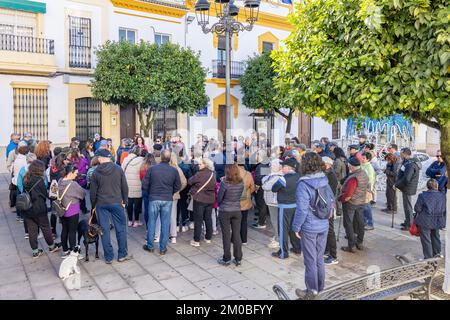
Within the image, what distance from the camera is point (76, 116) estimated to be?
1680 centimetres

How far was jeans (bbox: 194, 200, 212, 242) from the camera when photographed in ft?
23.8

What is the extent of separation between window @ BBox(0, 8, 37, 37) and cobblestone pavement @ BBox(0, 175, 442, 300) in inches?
398

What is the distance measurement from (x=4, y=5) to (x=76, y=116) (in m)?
4.67

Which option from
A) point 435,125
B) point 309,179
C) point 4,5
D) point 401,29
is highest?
point 4,5

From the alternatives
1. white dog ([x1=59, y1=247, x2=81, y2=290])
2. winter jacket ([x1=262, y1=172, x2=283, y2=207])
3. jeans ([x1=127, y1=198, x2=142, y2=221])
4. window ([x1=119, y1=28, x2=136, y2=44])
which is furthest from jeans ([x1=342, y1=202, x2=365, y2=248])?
window ([x1=119, y1=28, x2=136, y2=44])

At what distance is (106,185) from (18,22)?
12093 millimetres

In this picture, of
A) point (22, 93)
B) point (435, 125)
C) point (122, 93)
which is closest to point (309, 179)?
point (435, 125)

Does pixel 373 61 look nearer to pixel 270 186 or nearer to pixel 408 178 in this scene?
pixel 270 186

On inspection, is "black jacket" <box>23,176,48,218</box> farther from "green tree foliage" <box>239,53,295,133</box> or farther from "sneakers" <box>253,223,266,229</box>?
"green tree foliage" <box>239,53,295,133</box>

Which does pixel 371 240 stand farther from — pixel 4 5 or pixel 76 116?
pixel 4 5

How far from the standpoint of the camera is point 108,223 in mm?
6387

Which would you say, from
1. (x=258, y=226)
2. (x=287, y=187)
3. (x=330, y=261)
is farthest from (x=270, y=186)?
(x=258, y=226)

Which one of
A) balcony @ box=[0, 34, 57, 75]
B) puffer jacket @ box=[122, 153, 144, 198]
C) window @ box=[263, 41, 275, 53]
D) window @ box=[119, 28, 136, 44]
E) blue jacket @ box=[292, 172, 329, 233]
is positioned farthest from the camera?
window @ box=[263, 41, 275, 53]

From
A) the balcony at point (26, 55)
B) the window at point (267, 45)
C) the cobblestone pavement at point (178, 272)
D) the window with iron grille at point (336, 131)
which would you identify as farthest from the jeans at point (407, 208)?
the window with iron grille at point (336, 131)
